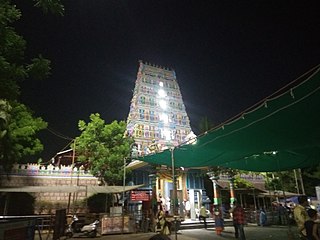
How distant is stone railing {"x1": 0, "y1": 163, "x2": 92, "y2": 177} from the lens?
15.1m

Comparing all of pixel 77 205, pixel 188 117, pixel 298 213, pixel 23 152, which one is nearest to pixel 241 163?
pixel 298 213

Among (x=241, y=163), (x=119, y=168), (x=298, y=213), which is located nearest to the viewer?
(x=298, y=213)

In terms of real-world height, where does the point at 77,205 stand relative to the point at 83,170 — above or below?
below

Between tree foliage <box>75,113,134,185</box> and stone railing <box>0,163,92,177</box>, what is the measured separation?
0.97 m

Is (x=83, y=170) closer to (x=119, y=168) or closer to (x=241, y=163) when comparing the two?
(x=119, y=168)

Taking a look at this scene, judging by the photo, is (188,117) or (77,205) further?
(188,117)

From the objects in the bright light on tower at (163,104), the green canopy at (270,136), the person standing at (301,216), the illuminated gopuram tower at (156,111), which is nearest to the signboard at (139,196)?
the green canopy at (270,136)

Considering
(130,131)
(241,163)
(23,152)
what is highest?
(130,131)

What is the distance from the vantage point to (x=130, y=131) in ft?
92.0

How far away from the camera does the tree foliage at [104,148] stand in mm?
15336

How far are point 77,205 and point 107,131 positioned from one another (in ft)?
16.5

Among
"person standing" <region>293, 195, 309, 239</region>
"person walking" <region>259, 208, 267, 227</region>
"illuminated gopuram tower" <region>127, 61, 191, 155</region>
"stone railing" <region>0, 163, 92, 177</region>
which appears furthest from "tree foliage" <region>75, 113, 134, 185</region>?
"person standing" <region>293, 195, 309, 239</region>

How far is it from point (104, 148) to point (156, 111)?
14.8 metres

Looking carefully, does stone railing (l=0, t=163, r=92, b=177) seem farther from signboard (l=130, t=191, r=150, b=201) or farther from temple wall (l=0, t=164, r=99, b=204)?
signboard (l=130, t=191, r=150, b=201)
